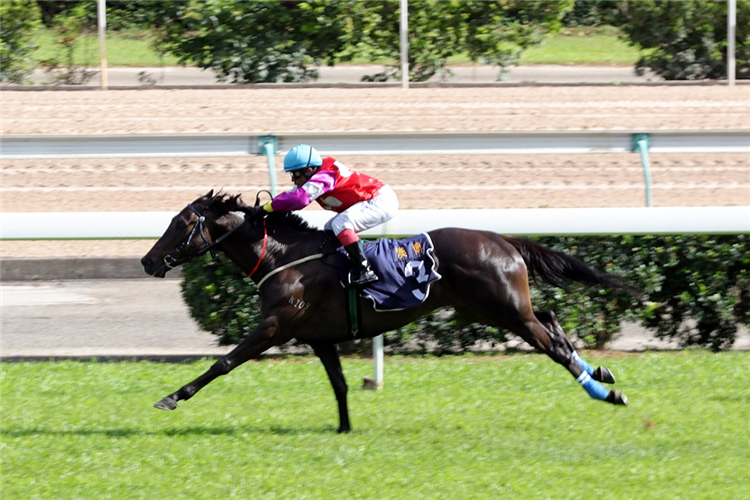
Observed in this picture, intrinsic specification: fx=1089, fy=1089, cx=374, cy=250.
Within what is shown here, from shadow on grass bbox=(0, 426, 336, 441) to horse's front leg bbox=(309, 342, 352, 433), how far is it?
3.3 inches

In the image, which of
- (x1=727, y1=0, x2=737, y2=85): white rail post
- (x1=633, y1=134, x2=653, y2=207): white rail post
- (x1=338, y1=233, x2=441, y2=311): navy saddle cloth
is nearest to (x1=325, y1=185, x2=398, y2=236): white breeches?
(x1=338, y1=233, x2=441, y2=311): navy saddle cloth

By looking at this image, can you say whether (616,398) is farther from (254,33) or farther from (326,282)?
(254,33)

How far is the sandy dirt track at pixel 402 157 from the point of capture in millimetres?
13125

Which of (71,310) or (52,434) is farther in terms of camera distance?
(71,310)

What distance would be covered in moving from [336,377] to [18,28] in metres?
11.9

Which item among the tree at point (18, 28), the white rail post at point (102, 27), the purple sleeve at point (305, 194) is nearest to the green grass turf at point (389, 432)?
the purple sleeve at point (305, 194)

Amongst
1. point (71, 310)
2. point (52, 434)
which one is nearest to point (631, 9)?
point (71, 310)

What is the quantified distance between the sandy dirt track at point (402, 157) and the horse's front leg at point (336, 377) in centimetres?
599

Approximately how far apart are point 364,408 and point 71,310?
13.8ft

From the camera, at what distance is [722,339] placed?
295 inches

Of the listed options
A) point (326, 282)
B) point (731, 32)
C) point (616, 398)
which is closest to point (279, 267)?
point (326, 282)

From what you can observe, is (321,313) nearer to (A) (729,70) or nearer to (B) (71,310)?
(B) (71,310)

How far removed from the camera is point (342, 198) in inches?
241

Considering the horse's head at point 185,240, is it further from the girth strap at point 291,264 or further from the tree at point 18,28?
the tree at point 18,28
